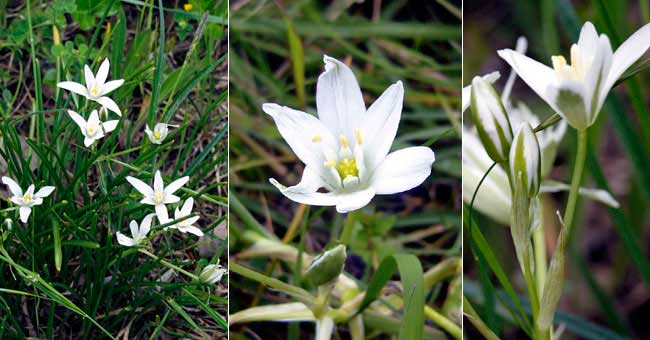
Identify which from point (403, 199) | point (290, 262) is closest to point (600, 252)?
point (403, 199)

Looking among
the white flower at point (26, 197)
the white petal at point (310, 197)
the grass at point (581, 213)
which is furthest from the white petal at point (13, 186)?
the grass at point (581, 213)

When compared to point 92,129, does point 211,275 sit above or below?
below

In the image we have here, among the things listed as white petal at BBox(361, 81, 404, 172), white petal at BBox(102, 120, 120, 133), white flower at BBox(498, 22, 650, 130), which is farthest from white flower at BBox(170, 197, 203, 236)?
white flower at BBox(498, 22, 650, 130)

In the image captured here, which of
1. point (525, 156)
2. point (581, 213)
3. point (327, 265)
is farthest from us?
point (581, 213)

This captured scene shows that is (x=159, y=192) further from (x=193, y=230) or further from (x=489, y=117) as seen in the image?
(x=489, y=117)

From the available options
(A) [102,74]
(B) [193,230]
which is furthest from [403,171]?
(A) [102,74]

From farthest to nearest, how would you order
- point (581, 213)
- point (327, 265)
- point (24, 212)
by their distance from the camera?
point (581, 213)
point (24, 212)
point (327, 265)

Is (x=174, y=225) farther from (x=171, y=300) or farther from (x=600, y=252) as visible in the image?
(x=600, y=252)

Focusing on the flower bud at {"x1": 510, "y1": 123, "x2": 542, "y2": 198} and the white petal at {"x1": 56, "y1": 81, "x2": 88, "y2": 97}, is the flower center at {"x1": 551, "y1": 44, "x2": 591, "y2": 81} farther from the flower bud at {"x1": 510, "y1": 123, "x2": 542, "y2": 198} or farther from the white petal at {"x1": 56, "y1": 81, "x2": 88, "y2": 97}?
the white petal at {"x1": 56, "y1": 81, "x2": 88, "y2": 97}
